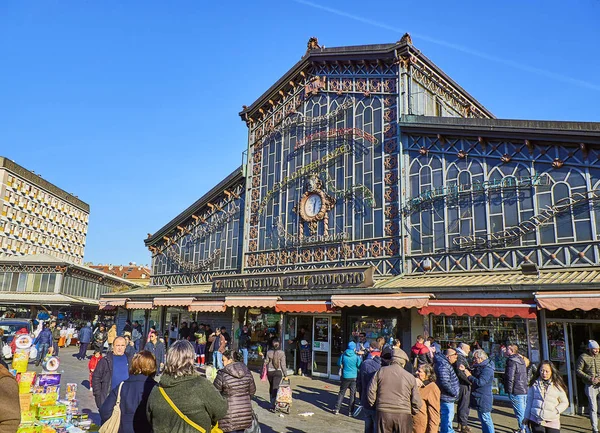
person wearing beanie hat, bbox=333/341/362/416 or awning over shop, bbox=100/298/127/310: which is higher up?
awning over shop, bbox=100/298/127/310

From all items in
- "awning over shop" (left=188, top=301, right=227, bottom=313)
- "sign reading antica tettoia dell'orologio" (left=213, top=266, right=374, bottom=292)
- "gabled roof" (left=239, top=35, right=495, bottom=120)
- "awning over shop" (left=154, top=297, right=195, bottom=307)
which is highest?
"gabled roof" (left=239, top=35, right=495, bottom=120)

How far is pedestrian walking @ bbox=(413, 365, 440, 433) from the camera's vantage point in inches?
252

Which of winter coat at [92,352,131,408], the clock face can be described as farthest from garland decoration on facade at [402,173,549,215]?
winter coat at [92,352,131,408]

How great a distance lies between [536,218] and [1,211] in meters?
66.7

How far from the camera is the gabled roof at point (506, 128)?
13016 millimetres

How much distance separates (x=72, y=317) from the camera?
140 ft

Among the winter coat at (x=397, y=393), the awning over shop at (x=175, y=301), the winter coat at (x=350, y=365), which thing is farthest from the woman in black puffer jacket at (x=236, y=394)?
the awning over shop at (x=175, y=301)

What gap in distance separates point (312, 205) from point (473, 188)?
7.15m

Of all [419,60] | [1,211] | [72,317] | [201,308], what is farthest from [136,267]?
[419,60]

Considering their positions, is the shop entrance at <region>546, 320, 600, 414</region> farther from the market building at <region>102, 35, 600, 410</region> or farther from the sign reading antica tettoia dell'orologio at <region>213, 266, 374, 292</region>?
the sign reading antica tettoia dell'orologio at <region>213, 266, 374, 292</region>

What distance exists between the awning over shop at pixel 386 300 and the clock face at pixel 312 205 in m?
4.99

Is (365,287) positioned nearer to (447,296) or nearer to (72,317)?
(447,296)

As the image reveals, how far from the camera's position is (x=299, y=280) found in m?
18.2

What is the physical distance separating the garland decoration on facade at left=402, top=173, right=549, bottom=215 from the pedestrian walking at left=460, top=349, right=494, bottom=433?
7290 millimetres
